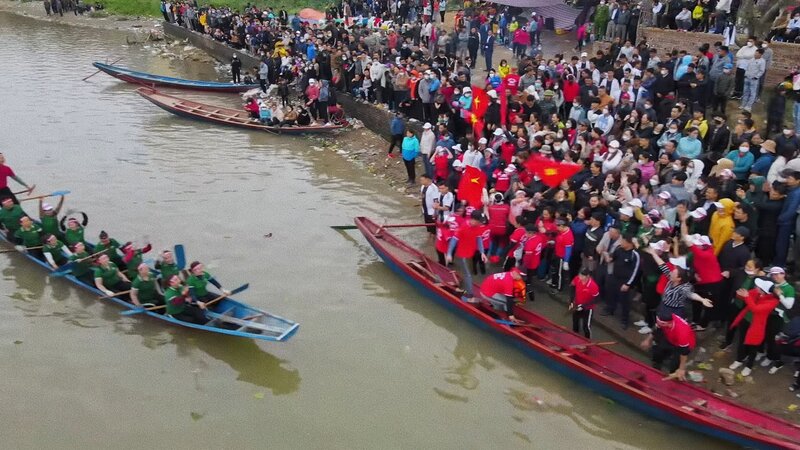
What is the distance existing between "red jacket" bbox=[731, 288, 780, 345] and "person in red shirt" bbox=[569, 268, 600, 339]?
1.82 metres

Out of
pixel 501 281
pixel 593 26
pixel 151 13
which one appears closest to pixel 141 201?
pixel 501 281

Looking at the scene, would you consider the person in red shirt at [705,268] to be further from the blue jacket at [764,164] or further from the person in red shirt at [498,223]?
the person in red shirt at [498,223]

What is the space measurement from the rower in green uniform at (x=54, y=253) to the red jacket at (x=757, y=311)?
10.9 meters

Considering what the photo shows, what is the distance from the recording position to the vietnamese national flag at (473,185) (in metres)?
11.9

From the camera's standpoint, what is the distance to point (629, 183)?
10.3 m

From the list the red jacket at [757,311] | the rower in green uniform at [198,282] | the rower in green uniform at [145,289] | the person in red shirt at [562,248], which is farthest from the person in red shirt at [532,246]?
the rower in green uniform at [145,289]

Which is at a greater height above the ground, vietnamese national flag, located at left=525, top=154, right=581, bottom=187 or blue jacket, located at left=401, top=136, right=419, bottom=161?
vietnamese national flag, located at left=525, top=154, right=581, bottom=187

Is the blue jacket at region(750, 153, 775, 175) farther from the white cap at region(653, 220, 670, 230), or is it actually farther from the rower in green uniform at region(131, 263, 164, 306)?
the rower in green uniform at region(131, 263, 164, 306)

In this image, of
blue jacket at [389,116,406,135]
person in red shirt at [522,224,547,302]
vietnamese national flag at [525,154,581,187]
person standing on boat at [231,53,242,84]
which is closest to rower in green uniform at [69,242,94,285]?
person in red shirt at [522,224,547,302]

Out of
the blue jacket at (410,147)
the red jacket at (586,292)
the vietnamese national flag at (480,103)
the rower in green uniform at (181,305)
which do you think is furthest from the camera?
the blue jacket at (410,147)

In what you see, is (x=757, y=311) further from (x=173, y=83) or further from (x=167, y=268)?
(x=173, y=83)

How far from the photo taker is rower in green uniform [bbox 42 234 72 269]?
12.1 m

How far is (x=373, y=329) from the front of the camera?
35.2 ft

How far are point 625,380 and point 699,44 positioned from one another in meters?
11.8
